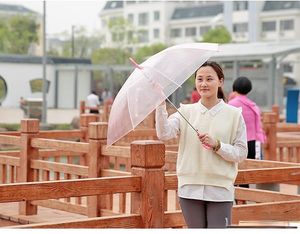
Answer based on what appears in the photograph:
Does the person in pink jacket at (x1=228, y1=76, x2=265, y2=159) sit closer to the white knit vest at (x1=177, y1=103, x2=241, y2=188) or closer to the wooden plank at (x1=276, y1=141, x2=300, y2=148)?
the wooden plank at (x1=276, y1=141, x2=300, y2=148)

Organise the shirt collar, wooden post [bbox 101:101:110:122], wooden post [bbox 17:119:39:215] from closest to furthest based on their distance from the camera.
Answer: the shirt collar < wooden post [bbox 17:119:39:215] < wooden post [bbox 101:101:110:122]

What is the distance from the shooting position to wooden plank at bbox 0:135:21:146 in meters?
10.3

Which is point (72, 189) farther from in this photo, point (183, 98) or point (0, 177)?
point (183, 98)

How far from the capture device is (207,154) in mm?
5355

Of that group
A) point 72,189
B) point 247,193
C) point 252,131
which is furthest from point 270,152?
point 72,189

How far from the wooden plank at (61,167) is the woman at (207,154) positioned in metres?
3.64

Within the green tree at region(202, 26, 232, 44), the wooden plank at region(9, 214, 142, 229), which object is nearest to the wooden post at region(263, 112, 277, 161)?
the wooden plank at region(9, 214, 142, 229)

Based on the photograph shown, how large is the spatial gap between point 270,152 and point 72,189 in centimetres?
727

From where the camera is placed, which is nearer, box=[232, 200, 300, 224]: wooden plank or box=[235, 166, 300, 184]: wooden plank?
box=[232, 200, 300, 224]: wooden plank

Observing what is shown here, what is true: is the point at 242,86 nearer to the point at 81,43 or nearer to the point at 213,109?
the point at 213,109

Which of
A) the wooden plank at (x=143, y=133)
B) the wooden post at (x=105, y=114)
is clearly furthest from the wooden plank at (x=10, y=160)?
the wooden post at (x=105, y=114)

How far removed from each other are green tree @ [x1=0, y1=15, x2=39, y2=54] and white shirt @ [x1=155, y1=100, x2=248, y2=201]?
69.1 metres

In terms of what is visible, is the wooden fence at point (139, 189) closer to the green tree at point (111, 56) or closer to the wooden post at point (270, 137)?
the wooden post at point (270, 137)

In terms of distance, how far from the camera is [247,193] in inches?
283
